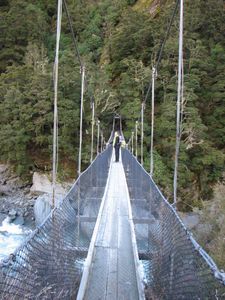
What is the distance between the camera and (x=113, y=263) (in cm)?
259

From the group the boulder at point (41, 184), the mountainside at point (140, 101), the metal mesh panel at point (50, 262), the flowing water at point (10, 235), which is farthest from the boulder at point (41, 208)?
the metal mesh panel at point (50, 262)

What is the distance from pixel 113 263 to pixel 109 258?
0.09m

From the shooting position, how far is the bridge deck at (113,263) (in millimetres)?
2113

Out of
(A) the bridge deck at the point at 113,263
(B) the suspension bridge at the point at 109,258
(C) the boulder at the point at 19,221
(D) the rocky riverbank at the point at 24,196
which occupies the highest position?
(B) the suspension bridge at the point at 109,258

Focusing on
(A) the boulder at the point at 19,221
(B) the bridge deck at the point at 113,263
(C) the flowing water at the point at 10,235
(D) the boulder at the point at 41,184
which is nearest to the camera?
(B) the bridge deck at the point at 113,263

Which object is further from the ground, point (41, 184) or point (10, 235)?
point (41, 184)

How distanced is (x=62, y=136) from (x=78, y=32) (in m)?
12.6

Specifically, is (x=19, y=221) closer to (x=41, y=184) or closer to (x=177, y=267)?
(x=41, y=184)

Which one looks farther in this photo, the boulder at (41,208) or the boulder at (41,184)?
the boulder at (41,184)

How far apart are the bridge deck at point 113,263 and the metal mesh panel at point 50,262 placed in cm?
10

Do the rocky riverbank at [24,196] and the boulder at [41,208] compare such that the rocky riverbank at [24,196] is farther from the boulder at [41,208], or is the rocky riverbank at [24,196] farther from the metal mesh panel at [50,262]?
the metal mesh panel at [50,262]

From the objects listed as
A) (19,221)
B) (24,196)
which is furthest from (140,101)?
(19,221)

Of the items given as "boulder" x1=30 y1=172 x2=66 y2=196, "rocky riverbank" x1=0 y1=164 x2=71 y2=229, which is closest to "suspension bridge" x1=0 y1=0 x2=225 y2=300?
"rocky riverbank" x1=0 y1=164 x2=71 y2=229

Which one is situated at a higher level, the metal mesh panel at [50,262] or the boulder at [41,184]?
the metal mesh panel at [50,262]
